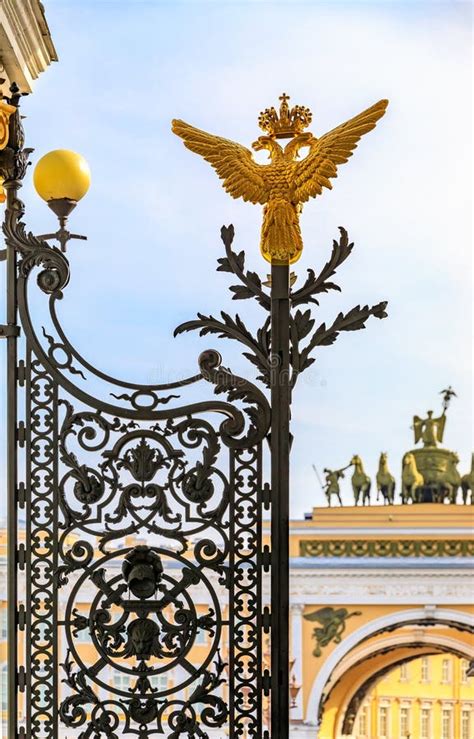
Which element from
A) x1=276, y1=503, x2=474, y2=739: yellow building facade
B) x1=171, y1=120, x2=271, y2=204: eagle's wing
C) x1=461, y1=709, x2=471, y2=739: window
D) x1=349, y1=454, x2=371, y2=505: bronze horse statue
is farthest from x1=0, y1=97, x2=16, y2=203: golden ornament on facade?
x1=461, y1=709, x2=471, y2=739: window

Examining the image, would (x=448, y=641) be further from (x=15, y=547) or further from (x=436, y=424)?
(x=15, y=547)

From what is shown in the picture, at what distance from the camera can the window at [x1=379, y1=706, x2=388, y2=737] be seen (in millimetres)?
16578

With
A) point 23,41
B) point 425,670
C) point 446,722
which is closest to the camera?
point 23,41

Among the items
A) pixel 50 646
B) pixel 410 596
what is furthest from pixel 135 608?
pixel 410 596

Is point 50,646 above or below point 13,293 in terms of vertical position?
below

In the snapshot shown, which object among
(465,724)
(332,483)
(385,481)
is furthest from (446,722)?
(332,483)

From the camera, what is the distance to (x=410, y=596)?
51.2ft

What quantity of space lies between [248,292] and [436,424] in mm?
14664

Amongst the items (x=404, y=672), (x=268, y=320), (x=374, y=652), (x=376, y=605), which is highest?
(x=268, y=320)

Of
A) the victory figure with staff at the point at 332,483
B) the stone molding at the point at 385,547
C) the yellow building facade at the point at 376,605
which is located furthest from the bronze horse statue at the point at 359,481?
the stone molding at the point at 385,547

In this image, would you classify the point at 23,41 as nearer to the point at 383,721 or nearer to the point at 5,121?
the point at 5,121

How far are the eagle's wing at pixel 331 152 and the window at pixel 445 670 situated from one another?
573 inches

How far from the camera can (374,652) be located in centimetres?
1577

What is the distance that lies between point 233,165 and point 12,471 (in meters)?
0.94
